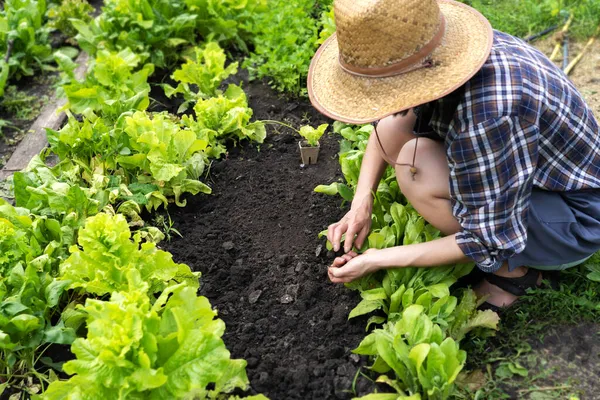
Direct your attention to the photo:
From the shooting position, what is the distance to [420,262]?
275 centimetres

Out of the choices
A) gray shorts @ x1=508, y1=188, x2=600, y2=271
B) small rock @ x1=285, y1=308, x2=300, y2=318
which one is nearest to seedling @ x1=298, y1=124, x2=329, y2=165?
small rock @ x1=285, y1=308, x2=300, y2=318

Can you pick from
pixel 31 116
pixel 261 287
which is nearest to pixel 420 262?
pixel 261 287

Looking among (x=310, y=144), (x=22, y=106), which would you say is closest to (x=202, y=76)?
(x=310, y=144)

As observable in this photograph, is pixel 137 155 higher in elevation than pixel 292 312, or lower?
higher

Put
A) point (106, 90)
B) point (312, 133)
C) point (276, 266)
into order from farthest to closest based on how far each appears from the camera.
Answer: point (106, 90)
point (312, 133)
point (276, 266)

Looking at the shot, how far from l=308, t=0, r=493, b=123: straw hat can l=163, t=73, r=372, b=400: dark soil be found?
3.45 feet

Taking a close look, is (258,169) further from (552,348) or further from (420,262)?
(552,348)

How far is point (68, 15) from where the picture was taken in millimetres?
5582

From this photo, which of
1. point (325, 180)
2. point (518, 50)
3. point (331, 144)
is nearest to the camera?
point (518, 50)

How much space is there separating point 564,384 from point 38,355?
2.22m

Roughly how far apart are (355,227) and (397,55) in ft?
3.33

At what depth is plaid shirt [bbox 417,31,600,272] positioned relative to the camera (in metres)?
2.35

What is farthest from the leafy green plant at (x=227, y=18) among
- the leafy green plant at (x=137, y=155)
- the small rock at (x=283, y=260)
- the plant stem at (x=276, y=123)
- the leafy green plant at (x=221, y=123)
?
the small rock at (x=283, y=260)

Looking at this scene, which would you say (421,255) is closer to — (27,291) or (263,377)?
(263,377)
